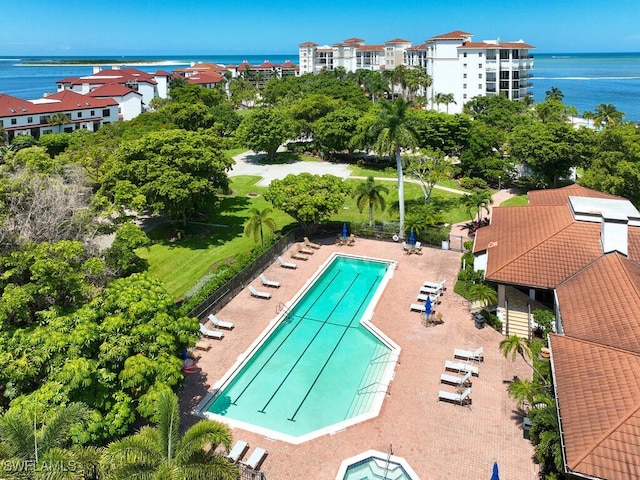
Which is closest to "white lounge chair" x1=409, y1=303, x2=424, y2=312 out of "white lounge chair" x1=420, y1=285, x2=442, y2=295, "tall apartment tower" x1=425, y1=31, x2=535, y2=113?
"white lounge chair" x1=420, y1=285, x2=442, y2=295

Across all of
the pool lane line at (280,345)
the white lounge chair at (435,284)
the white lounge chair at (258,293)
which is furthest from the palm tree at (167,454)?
the white lounge chair at (435,284)

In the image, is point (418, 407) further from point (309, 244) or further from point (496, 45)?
point (496, 45)

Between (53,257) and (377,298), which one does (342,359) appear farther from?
(53,257)

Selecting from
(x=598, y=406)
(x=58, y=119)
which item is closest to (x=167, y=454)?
(x=598, y=406)

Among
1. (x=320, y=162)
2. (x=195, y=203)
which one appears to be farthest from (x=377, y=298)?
(x=320, y=162)

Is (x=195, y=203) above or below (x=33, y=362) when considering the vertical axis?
above
